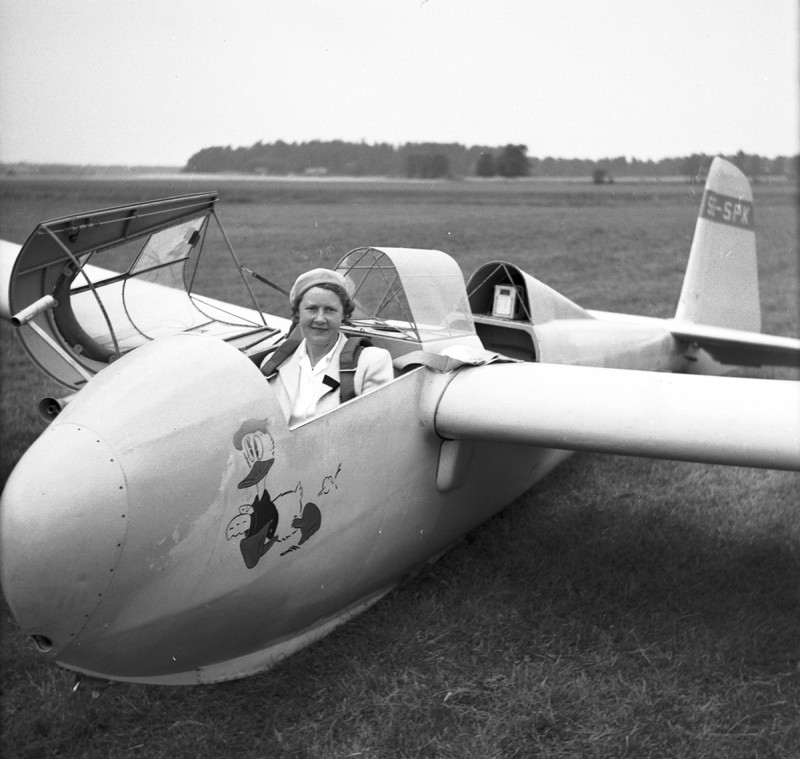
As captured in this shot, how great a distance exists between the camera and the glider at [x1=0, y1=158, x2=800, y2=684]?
2.68 meters

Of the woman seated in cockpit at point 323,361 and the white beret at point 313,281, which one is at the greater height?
the white beret at point 313,281

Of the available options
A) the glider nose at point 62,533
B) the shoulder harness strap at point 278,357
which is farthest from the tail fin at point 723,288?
the glider nose at point 62,533

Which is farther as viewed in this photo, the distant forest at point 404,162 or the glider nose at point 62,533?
the distant forest at point 404,162

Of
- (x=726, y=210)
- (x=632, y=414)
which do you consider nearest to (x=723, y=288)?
(x=726, y=210)

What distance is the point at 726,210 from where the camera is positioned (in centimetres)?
748

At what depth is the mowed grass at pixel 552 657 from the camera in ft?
10.5

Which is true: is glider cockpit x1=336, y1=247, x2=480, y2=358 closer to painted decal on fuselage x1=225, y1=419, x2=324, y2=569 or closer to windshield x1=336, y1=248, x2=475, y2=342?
windshield x1=336, y1=248, x2=475, y2=342

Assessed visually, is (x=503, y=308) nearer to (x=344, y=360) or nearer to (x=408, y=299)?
(x=408, y=299)

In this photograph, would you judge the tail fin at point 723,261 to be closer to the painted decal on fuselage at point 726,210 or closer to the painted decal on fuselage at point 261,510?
the painted decal on fuselage at point 726,210

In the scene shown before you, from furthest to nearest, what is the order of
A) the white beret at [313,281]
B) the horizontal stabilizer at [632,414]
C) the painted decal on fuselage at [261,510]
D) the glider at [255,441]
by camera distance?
the white beret at [313,281]
the horizontal stabilizer at [632,414]
the painted decal on fuselage at [261,510]
the glider at [255,441]

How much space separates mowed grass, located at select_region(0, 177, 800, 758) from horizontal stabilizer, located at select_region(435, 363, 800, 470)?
992 millimetres

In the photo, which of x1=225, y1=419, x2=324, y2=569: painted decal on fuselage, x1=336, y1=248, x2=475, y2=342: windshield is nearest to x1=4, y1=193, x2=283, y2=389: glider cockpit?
x1=336, y1=248, x2=475, y2=342: windshield

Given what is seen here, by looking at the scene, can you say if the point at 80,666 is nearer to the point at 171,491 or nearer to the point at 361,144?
the point at 171,491

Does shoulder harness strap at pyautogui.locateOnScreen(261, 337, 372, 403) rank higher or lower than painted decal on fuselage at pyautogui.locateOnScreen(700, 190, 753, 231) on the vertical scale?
lower
